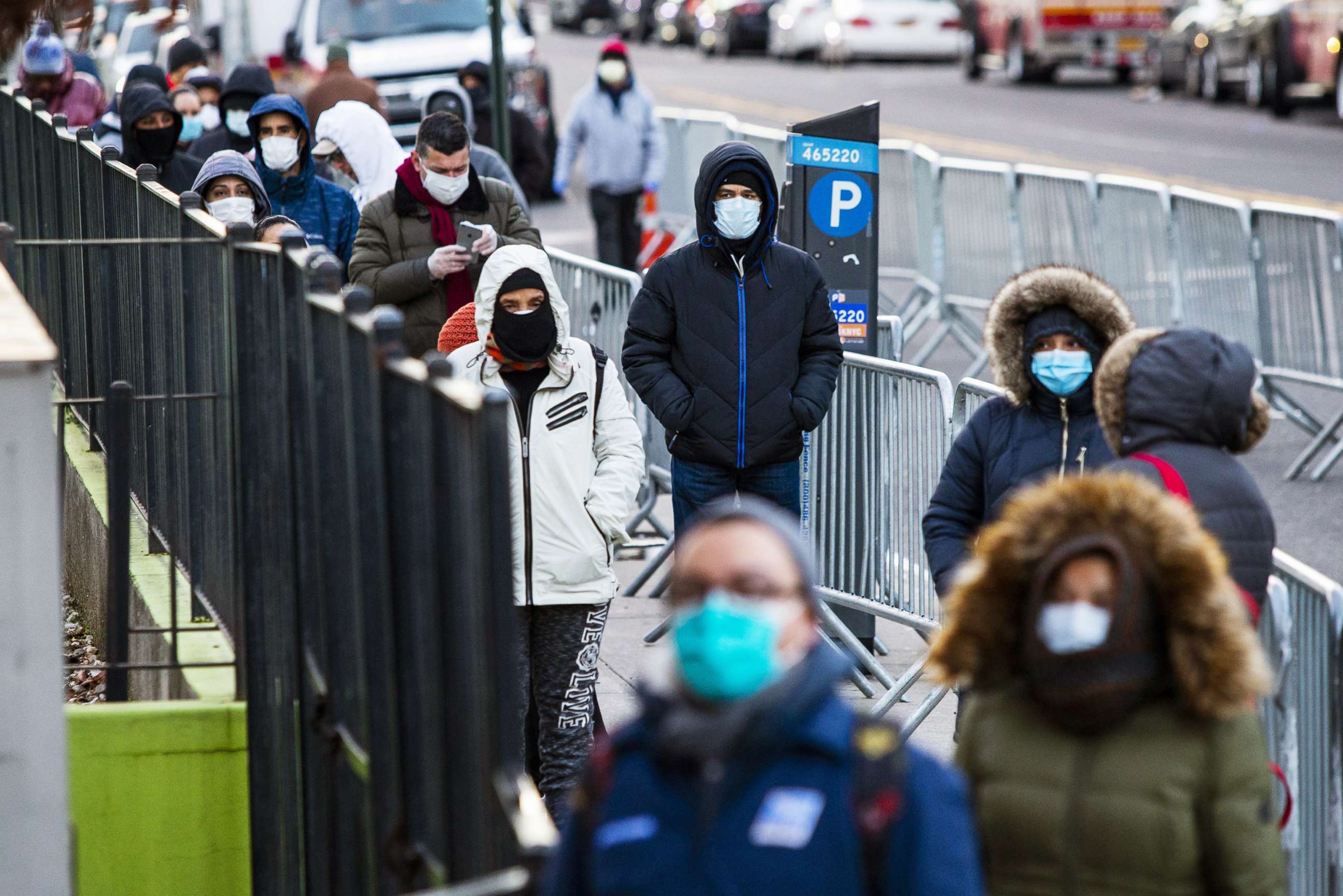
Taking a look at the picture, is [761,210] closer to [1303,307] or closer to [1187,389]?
[1187,389]

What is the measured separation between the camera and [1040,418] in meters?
5.20

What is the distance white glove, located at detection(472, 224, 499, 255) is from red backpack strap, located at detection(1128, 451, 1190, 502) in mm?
3886

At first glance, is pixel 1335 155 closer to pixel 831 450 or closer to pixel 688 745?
pixel 831 450

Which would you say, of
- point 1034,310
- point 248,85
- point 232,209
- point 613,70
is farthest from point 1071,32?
point 1034,310

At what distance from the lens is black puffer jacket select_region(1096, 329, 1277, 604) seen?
424 centimetres

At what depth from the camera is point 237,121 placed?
1099cm

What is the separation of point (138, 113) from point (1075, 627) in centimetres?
786

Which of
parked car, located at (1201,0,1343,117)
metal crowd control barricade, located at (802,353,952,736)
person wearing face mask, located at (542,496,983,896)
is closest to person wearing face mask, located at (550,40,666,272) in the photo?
metal crowd control barricade, located at (802,353,952,736)

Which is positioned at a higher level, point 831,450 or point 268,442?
point 268,442

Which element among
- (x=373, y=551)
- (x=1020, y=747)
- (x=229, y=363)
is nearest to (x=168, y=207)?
(x=229, y=363)

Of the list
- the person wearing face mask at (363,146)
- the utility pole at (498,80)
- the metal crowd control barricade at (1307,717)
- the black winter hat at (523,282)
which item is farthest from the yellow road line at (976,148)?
the metal crowd control barricade at (1307,717)

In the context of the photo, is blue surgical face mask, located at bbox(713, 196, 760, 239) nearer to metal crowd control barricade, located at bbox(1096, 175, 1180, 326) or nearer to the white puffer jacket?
the white puffer jacket

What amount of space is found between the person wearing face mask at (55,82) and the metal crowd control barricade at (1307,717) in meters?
10.5

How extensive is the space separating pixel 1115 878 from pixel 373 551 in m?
1.43
